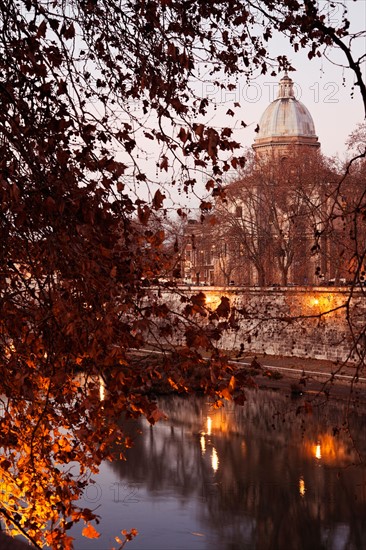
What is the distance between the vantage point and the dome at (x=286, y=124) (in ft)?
193

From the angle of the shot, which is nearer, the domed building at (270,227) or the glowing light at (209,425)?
the glowing light at (209,425)

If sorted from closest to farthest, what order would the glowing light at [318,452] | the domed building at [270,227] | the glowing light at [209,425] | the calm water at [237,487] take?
the calm water at [237,487] < the glowing light at [318,452] < the glowing light at [209,425] < the domed building at [270,227]

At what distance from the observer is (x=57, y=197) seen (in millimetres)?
4574

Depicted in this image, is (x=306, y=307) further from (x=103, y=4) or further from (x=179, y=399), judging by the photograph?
(x=103, y=4)

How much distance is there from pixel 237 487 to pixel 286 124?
4474 centimetres

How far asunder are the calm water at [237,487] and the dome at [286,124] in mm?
37948

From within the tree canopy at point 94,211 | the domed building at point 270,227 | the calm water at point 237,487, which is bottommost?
the calm water at point 237,487

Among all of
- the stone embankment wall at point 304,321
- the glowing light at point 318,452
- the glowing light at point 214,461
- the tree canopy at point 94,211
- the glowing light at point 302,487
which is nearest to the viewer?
the tree canopy at point 94,211

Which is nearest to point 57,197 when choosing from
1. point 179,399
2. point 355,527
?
point 355,527

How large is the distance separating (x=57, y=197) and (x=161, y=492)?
13.0 metres

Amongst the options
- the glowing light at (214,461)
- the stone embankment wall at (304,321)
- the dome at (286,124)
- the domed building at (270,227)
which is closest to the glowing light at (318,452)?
the glowing light at (214,461)

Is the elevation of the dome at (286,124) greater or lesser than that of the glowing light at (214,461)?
greater

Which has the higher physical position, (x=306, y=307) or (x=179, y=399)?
(x=306, y=307)

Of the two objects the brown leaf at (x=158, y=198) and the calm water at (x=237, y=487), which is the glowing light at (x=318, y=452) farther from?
the brown leaf at (x=158, y=198)
